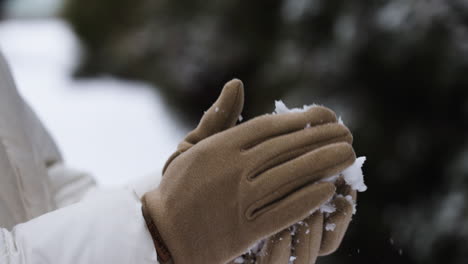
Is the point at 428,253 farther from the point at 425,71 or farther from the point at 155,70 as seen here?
the point at 155,70

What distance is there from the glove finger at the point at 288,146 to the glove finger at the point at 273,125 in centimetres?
1

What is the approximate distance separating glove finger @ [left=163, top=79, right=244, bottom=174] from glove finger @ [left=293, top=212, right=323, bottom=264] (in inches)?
8.1

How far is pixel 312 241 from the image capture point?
0.85 metres

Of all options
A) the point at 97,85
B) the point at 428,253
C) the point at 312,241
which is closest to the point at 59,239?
the point at 312,241

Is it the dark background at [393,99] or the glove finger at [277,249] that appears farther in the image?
the dark background at [393,99]

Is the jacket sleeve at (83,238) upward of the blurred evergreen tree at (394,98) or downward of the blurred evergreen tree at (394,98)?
upward

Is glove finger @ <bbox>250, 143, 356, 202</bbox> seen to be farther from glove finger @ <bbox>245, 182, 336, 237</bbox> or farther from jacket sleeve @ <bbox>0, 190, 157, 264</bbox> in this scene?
jacket sleeve @ <bbox>0, 190, 157, 264</bbox>

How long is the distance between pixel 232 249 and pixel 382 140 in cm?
197

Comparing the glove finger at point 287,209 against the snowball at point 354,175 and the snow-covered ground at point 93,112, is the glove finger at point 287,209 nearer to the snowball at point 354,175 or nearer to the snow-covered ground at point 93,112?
the snowball at point 354,175

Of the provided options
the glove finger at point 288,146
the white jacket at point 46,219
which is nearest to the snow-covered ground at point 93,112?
the white jacket at point 46,219

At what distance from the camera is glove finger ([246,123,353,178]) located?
2.66 ft

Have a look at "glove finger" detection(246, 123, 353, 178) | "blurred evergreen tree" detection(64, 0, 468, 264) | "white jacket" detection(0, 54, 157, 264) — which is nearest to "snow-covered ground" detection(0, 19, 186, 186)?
"blurred evergreen tree" detection(64, 0, 468, 264)

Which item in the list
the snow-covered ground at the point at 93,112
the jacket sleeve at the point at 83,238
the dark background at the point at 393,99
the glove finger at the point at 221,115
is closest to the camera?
the jacket sleeve at the point at 83,238

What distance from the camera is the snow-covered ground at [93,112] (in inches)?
141
